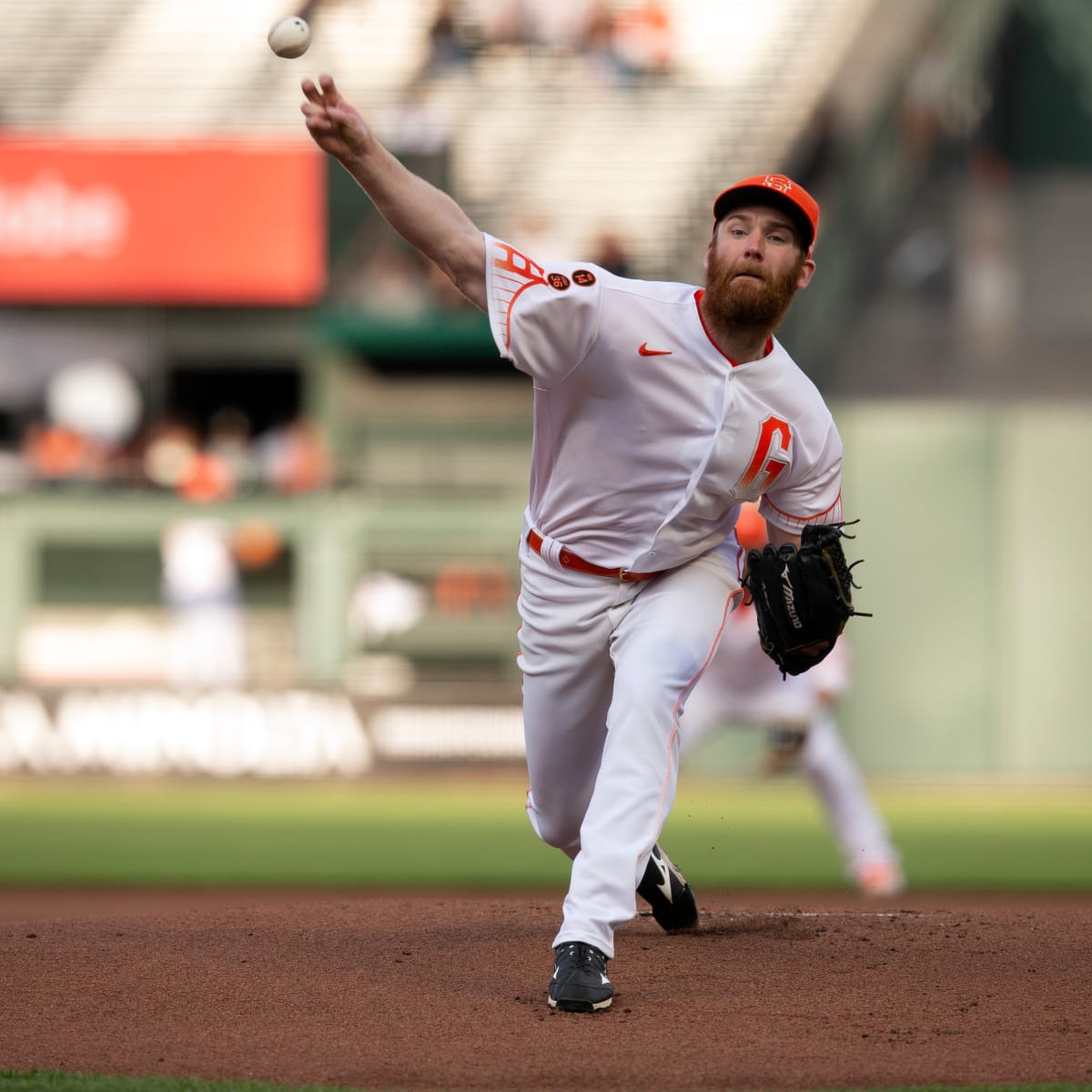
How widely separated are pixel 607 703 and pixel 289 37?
177cm

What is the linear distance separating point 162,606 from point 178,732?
37.7 inches

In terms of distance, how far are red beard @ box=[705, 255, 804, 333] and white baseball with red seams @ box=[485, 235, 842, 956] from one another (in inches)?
3.4

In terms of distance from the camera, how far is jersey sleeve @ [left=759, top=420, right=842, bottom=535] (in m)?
4.37

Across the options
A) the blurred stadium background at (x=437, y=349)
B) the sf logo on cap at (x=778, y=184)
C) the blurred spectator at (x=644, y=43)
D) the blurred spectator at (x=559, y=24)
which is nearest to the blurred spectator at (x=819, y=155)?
the blurred stadium background at (x=437, y=349)

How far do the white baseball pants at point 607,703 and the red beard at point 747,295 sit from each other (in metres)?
0.65

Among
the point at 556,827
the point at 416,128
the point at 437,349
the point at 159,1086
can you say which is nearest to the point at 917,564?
the point at 437,349

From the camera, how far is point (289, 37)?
12.9ft

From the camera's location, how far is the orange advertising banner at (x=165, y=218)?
49.9 ft

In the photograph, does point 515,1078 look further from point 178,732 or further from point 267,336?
point 267,336

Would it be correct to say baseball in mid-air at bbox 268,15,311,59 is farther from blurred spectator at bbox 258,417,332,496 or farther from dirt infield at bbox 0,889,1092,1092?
blurred spectator at bbox 258,417,332,496

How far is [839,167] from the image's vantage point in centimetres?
1486

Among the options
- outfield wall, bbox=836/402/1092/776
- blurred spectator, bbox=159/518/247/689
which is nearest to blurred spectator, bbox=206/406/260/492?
blurred spectator, bbox=159/518/247/689

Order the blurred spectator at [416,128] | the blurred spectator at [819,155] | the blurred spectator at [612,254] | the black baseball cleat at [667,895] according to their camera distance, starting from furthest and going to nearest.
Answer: the blurred spectator at [416,128]
the blurred spectator at [819,155]
the blurred spectator at [612,254]
the black baseball cleat at [667,895]

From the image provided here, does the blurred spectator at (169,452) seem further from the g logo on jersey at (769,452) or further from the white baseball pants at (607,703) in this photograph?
the g logo on jersey at (769,452)
